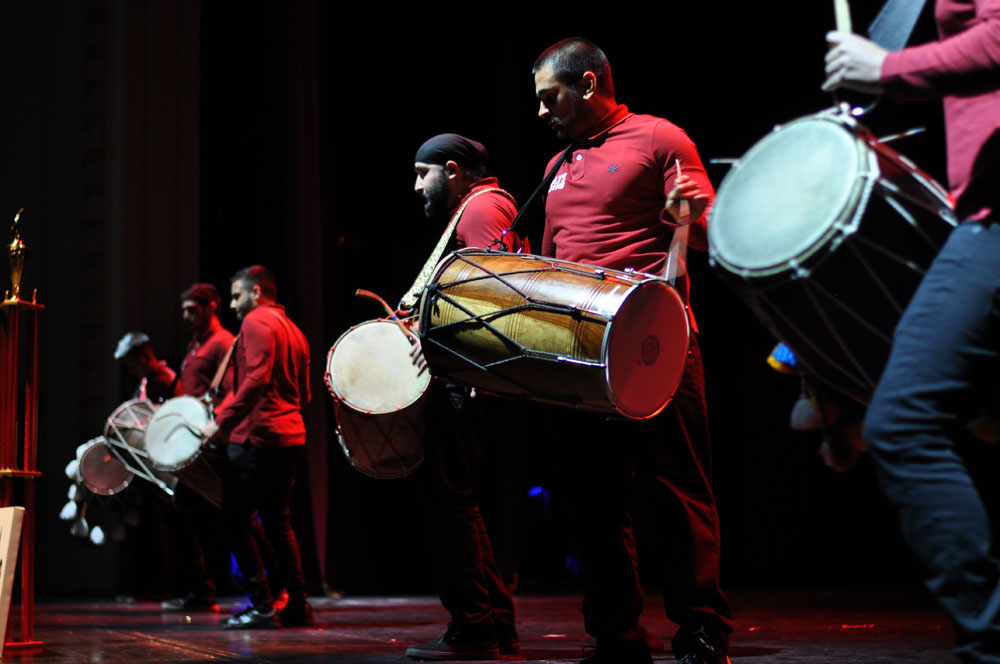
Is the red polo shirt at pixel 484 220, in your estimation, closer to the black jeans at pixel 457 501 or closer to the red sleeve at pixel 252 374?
the black jeans at pixel 457 501

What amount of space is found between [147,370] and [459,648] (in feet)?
14.6

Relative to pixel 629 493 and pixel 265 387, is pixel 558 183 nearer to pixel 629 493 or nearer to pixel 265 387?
pixel 629 493

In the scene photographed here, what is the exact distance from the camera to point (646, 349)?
8.45 feet

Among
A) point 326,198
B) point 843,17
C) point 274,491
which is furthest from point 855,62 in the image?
point 326,198

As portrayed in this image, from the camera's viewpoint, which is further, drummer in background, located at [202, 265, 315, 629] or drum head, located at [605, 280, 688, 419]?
drummer in background, located at [202, 265, 315, 629]

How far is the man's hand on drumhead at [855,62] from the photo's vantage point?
178cm

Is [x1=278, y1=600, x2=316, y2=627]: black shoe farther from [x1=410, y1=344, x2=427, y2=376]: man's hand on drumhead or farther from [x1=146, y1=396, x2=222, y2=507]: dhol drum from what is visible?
[x1=410, y1=344, x2=427, y2=376]: man's hand on drumhead

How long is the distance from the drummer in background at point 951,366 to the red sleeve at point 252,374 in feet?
12.3

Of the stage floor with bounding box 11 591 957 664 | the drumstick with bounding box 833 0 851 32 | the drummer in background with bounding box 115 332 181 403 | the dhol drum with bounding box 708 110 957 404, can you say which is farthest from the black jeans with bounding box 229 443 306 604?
the drumstick with bounding box 833 0 851 32

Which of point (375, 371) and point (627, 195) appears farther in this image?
point (375, 371)

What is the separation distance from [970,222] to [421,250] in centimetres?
625

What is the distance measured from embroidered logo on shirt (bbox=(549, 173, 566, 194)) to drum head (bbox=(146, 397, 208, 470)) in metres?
3.21

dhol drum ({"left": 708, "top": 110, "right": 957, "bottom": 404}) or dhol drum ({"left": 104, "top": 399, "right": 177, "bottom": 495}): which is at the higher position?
dhol drum ({"left": 708, "top": 110, "right": 957, "bottom": 404})

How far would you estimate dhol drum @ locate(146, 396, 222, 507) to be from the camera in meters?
5.71
